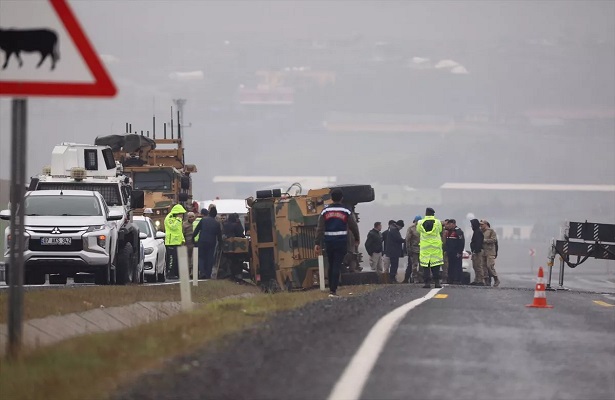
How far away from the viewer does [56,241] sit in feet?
88.8

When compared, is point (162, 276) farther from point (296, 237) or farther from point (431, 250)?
point (431, 250)

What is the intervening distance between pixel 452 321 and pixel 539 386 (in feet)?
15.4

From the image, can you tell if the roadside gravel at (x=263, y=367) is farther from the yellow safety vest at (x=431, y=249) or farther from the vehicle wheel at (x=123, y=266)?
the vehicle wheel at (x=123, y=266)

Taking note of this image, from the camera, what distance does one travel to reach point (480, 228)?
3762 centimetres

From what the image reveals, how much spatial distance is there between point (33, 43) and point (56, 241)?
1835 cm

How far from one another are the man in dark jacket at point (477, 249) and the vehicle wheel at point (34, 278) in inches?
471

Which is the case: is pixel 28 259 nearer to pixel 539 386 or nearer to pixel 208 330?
pixel 208 330

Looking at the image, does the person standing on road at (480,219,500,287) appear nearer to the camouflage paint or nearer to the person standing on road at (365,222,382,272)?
the person standing on road at (365,222,382,272)

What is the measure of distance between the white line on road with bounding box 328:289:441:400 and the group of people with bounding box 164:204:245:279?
1986 centimetres

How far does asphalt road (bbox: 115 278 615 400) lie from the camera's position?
8609mm

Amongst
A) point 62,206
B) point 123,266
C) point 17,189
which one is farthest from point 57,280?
point 17,189

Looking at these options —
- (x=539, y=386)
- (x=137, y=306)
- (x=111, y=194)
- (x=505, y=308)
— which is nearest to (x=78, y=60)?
(x=539, y=386)

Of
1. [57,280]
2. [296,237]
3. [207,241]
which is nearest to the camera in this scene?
[296,237]

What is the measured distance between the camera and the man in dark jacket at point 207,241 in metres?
33.2
